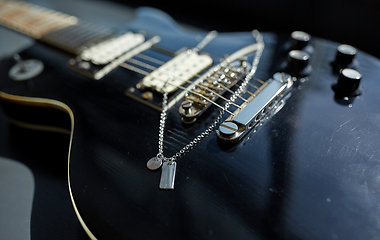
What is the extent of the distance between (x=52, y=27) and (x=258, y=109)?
Result: 0.86 meters

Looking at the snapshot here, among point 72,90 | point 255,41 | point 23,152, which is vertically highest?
point 255,41

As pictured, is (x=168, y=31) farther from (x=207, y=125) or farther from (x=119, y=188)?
(x=119, y=188)

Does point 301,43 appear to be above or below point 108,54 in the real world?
above

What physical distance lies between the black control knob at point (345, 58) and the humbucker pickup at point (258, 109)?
183 mm

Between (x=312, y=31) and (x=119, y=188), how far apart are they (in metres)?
1.17

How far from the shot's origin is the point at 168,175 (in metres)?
0.52

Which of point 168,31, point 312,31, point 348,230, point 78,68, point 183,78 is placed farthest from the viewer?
point 312,31

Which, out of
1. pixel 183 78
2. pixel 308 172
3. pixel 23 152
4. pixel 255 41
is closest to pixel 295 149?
pixel 308 172

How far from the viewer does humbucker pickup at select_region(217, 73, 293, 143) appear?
1.82 ft

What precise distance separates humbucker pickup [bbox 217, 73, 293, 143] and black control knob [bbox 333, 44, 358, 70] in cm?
18

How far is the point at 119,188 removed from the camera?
0.51 metres

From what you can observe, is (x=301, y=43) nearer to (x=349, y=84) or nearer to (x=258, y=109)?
(x=349, y=84)

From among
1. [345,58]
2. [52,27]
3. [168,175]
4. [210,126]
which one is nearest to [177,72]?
[210,126]

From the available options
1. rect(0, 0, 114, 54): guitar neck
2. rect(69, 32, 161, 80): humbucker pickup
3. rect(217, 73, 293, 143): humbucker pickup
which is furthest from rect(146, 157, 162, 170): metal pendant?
rect(0, 0, 114, 54): guitar neck
